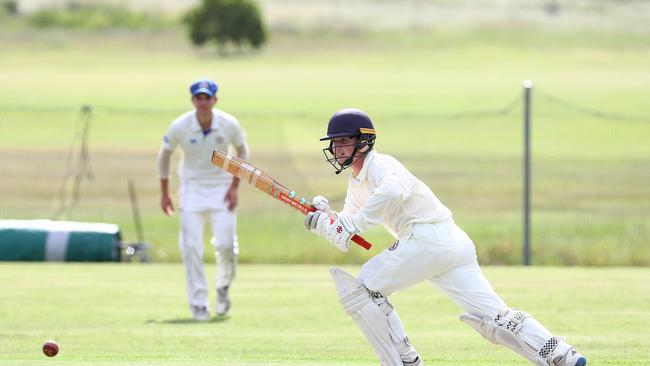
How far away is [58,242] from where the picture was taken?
723 inches

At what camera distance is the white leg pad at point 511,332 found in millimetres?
8203

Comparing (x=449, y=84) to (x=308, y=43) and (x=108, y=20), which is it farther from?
(x=108, y=20)

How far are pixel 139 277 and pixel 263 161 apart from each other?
28.6ft

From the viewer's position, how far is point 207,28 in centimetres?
9906

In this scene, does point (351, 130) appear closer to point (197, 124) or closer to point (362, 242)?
point (362, 242)

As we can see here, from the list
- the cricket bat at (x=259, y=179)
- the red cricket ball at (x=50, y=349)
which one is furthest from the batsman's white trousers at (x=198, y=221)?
the cricket bat at (x=259, y=179)

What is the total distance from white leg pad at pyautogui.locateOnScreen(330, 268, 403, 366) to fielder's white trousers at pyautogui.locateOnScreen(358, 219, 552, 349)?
9 centimetres

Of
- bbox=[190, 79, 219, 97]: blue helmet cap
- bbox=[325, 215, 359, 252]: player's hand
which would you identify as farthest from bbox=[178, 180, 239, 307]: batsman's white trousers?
bbox=[325, 215, 359, 252]: player's hand

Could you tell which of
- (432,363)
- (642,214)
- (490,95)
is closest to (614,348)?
(432,363)

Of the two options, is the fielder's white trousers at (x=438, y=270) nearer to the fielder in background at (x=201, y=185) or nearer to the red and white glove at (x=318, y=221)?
the red and white glove at (x=318, y=221)

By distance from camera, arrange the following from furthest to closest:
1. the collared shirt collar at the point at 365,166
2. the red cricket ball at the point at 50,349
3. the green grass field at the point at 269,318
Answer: the green grass field at the point at 269,318 < the red cricket ball at the point at 50,349 < the collared shirt collar at the point at 365,166

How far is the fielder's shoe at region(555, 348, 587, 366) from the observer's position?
811cm

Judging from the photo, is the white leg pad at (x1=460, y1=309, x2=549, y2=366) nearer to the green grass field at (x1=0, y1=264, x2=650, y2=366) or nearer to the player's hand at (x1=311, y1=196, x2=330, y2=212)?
the player's hand at (x1=311, y1=196, x2=330, y2=212)

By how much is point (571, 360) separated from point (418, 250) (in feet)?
3.50
